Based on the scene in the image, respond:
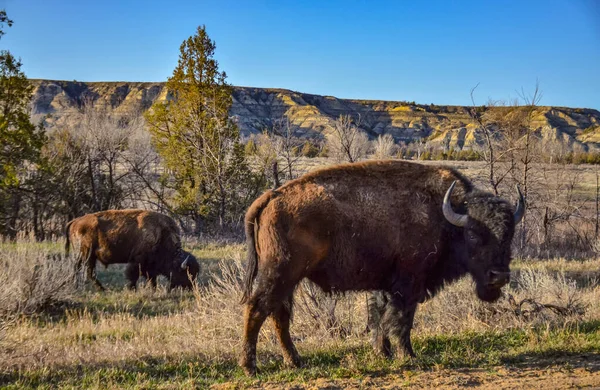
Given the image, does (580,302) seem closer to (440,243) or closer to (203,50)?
(440,243)

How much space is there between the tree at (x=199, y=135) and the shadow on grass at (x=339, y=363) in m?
18.5

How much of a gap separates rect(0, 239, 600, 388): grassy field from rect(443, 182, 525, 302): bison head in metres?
0.97

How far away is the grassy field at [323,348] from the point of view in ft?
18.2

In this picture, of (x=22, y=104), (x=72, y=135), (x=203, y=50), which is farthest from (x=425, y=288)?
(x=72, y=135)

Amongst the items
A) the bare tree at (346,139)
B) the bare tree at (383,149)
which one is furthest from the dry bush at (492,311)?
the bare tree at (383,149)

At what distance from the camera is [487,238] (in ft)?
19.6

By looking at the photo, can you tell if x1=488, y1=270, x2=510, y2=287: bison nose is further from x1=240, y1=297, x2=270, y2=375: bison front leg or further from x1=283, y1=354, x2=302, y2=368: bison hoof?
x1=240, y1=297, x2=270, y2=375: bison front leg

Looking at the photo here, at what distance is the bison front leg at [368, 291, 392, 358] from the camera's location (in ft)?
20.4

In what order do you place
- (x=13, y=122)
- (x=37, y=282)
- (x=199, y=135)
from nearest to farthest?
(x=37, y=282) < (x=13, y=122) < (x=199, y=135)

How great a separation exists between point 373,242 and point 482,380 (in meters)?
1.82

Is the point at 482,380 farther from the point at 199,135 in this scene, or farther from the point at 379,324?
the point at 199,135

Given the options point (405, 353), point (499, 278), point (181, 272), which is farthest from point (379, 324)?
point (181, 272)

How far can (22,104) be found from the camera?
1752 cm

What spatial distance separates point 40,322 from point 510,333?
29.3 ft
